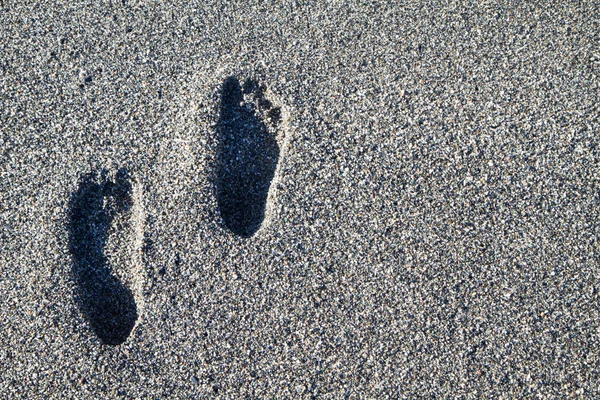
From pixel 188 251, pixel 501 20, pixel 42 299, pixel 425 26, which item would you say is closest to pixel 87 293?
pixel 42 299

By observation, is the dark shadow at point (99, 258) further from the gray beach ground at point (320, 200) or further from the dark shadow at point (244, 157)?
the dark shadow at point (244, 157)

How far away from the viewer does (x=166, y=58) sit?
187cm

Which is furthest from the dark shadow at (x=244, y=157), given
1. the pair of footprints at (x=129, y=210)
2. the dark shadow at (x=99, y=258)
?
the dark shadow at (x=99, y=258)

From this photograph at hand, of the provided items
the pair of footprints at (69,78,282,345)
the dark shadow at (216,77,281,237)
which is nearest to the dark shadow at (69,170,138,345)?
the pair of footprints at (69,78,282,345)

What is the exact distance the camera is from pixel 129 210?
5.74 feet

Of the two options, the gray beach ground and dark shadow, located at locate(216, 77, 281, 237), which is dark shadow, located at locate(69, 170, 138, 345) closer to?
the gray beach ground

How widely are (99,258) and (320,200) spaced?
0.63m

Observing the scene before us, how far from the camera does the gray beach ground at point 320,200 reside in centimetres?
164

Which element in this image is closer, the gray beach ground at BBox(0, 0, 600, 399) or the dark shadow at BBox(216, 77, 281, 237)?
the gray beach ground at BBox(0, 0, 600, 399)

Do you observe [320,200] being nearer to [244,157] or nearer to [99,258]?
[244,157]

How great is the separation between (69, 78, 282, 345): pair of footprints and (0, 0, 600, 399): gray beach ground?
0.06 ft

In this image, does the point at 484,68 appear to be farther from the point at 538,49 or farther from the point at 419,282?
the point at 419,282

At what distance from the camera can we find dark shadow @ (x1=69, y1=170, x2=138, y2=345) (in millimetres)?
1684

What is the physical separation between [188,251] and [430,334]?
69 centimetres
